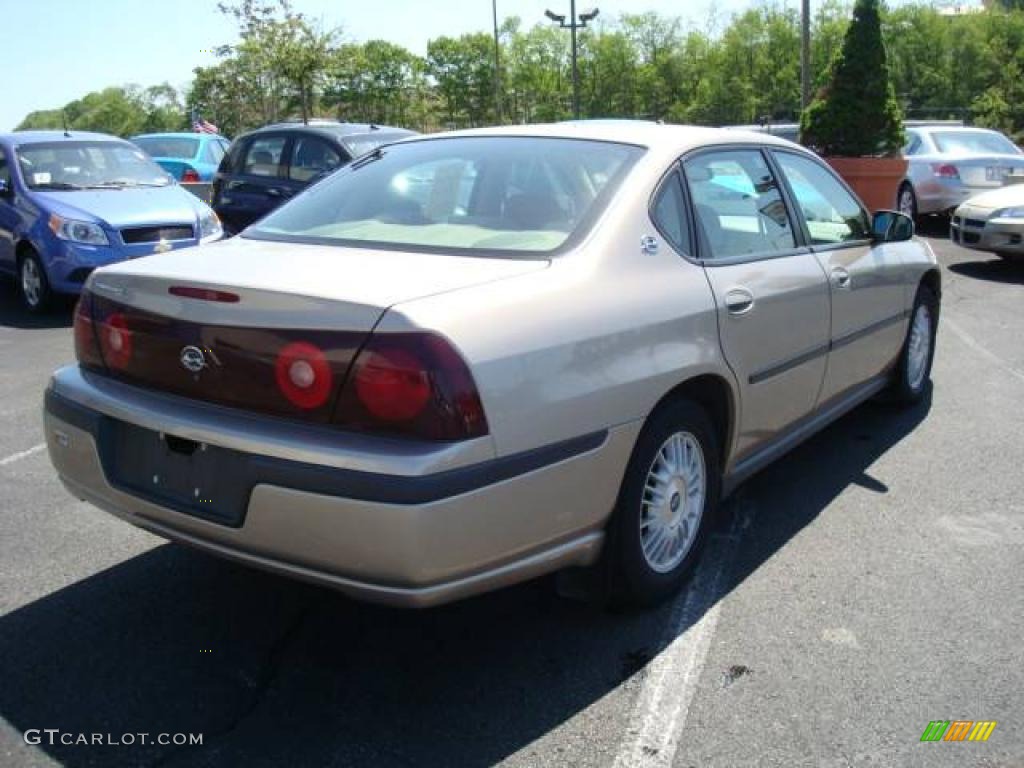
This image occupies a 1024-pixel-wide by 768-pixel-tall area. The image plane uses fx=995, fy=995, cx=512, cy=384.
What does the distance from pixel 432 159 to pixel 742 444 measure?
1.56m

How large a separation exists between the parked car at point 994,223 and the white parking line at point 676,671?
7426mm

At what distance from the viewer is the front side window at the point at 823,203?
4301 mm

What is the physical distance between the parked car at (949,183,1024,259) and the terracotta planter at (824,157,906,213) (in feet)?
4.54

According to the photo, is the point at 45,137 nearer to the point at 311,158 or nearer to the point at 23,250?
the point at 23,250

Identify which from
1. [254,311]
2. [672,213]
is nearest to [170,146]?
[672,213]

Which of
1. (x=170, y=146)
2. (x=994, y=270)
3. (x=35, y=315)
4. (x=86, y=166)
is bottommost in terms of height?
(x=994, y=270)

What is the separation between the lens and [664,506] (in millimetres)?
3242

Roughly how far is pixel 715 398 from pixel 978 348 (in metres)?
4.43

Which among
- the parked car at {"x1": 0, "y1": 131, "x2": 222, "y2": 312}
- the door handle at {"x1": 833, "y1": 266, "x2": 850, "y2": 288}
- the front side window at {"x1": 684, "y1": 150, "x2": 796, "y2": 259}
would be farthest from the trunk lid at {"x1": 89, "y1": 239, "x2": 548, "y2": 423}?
the parked car at {"x1": 0, "y1": 131, "x2": 222, "y2": 312}

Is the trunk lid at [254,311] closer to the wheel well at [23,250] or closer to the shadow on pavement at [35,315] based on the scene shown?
the shadow on pavement at [35,315]

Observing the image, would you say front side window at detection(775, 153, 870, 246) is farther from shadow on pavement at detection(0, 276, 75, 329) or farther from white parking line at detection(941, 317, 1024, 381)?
shadow on pavement at detection(0, 276, 75, 329)

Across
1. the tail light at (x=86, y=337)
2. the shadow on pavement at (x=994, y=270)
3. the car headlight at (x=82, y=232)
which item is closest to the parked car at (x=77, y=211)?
the car headlight at (x=82, y=232)

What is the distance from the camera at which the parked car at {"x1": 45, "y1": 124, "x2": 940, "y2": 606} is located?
248 centimetres

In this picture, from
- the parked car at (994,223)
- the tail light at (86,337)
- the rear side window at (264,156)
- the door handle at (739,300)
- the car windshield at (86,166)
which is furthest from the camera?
the rear side window at (264,156)
